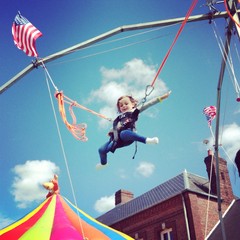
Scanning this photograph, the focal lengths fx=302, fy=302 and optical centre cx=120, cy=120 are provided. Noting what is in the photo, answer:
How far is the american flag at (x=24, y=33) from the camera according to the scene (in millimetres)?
4734

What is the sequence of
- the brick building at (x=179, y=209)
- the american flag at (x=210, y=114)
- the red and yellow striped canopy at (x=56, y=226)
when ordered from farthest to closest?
1. the brick building at (x=179, y=209)
2. the american flag at (x=210, y=114)
3. the red and yellow striped canopy at (x=56, y=226)

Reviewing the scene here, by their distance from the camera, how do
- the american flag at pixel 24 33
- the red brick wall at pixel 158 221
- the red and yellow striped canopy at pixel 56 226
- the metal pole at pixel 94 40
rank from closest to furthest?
the metal pole at pixel 94 40
the american flag at pixel 24 33
the red and yellow striped canopy at pixel 56 226
the red brick wall at pixel 158 221

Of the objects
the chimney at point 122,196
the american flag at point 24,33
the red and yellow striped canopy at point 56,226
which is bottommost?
the red and yellow striped canopy at point 56,226

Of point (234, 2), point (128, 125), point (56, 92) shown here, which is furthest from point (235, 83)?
point (56, 92)

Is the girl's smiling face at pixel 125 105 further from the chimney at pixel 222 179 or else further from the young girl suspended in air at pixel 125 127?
the chimney at pixel 222 179

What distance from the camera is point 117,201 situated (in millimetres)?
22938

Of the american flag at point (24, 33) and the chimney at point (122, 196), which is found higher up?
the chimney at point (122, 196)

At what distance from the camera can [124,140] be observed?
443cm

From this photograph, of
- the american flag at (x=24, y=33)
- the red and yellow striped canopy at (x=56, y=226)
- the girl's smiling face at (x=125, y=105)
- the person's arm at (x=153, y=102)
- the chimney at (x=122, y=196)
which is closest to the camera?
the person's arm at (x=153, y=102)

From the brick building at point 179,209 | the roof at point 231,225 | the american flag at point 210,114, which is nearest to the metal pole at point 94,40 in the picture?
the american flag at point 210,114

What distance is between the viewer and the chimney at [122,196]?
22.8 meters

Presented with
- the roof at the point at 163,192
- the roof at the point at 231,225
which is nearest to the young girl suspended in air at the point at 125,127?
the roof at the point at 231,225

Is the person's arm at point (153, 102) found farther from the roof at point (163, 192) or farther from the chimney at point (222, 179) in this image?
the chimney at point (222, 179)

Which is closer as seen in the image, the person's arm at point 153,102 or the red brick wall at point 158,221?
the person's arm at point 153,102
